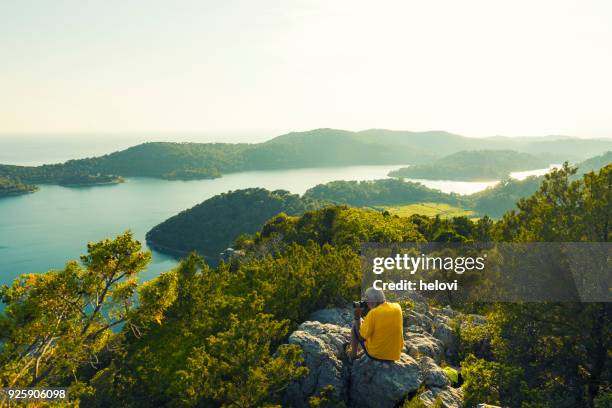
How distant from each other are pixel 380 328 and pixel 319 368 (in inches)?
96.2

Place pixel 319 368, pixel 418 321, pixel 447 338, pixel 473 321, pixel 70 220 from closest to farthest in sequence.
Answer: pixel 319 368
pixel 447 338
pixel 418 321
pixel 473 321
pixel 70 220

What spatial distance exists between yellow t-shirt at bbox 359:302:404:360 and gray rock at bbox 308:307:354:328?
4.85 meters

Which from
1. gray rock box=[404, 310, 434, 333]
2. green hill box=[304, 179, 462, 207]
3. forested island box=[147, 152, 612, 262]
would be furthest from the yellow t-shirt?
green hill box=[304, 179, 462, 207]

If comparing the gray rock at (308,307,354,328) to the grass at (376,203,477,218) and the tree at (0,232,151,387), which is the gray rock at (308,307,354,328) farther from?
the grass at (376,203,477,218)

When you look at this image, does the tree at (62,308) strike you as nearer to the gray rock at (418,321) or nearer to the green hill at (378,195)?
the gray rock at (418,321)

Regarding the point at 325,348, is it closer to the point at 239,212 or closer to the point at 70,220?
the point at 239,212

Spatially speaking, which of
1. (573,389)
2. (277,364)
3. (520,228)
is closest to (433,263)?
(520,228)

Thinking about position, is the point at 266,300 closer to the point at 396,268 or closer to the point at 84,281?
the point at 84,281

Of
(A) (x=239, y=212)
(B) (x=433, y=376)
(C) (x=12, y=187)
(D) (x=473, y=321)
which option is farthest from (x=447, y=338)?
(C) (x=12, y=187)

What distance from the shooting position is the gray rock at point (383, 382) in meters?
9.84

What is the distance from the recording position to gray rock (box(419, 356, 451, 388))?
1062 cm

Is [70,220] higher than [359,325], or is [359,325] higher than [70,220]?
[359,325]

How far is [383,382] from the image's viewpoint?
32.7 ft

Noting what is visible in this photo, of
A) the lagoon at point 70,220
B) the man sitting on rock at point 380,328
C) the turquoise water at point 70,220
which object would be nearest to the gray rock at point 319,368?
the man sitting on rock at point 380,328
